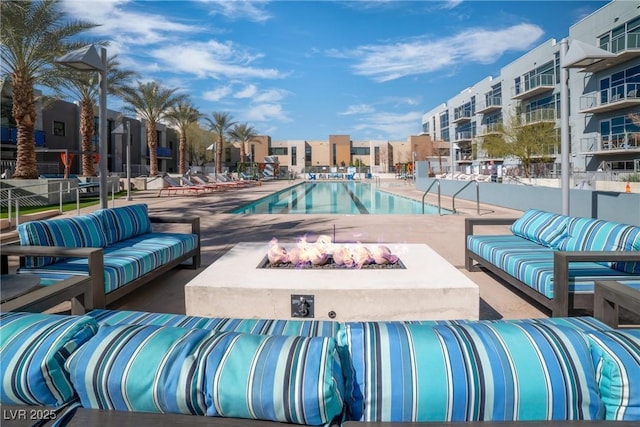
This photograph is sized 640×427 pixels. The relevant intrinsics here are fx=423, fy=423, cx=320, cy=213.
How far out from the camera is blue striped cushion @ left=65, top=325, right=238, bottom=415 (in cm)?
132

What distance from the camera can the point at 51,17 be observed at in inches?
594

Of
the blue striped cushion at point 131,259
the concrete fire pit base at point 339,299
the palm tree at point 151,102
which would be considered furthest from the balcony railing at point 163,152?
the concrete fire pit base at point 339,299

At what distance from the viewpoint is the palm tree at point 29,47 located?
14.3m

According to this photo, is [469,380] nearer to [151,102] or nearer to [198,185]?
[198,185]

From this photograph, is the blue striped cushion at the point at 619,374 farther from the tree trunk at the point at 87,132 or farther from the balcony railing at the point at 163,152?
the balcony railing at the point at 163,152

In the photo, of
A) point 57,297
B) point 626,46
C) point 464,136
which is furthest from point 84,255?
point 464,136

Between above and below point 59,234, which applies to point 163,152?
above

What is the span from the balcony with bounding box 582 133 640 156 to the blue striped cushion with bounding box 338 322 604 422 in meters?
24.8

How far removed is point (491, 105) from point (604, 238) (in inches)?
1588

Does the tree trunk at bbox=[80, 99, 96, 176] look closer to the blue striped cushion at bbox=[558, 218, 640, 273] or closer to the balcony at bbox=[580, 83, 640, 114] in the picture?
the blue striped cushion at bbox=[558, 218, 640, 273]

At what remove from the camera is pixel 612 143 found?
24.9 metres

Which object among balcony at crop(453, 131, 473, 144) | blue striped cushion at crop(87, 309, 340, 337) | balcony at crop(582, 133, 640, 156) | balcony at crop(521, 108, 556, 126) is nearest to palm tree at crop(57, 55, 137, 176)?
blue striped cushion at crop(87, 309, 340, 337)

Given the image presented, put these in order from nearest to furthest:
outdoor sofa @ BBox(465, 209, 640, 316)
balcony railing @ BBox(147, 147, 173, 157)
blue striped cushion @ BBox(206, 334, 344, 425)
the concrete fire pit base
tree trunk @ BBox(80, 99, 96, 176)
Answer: blue striped cushion @ BBox(206, 334, 344, 425), the concrete fire pit base, outdoor sofa @ BBox(465, 209, 640, 316), tree trunk @ BBox(80, 99, 96, 176), balcony railing @ BBox(147, 147, 173, 157)

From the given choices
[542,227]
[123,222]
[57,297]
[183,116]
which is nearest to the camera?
[57,297]
